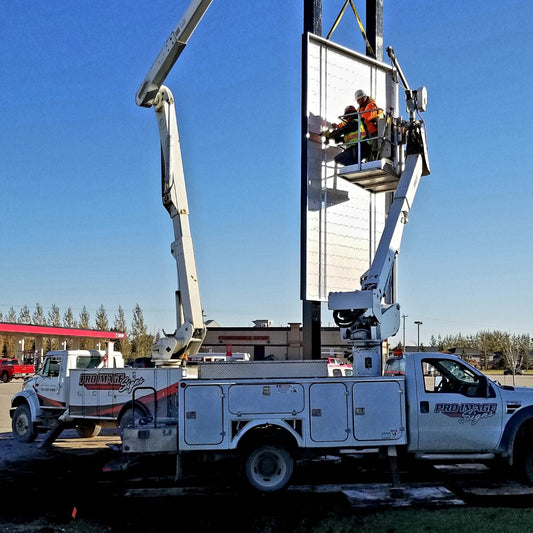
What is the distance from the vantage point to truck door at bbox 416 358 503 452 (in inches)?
378

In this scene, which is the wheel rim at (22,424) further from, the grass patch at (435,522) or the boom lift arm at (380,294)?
the grass patch at (435,522)

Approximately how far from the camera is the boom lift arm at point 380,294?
1116 cm

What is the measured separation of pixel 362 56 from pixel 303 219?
4.94m

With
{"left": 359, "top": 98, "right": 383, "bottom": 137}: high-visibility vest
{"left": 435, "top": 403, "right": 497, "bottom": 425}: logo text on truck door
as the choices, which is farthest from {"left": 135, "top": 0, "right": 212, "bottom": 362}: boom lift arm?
{"left": 435, "top": 403, "right": 497, "bottom": 425}: logo text on truck door

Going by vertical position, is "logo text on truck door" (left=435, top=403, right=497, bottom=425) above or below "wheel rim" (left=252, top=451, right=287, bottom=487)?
above

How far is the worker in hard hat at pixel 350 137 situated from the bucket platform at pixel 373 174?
0.34 metres

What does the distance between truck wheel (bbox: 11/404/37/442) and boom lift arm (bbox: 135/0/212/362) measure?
4.13m

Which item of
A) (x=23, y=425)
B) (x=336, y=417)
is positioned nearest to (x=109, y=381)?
(x=23, y=425)

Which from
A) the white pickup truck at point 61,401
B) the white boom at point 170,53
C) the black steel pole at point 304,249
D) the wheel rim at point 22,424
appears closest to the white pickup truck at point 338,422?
the black steel pole at point 304,249

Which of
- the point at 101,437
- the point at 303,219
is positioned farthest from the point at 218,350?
the point at 303,219

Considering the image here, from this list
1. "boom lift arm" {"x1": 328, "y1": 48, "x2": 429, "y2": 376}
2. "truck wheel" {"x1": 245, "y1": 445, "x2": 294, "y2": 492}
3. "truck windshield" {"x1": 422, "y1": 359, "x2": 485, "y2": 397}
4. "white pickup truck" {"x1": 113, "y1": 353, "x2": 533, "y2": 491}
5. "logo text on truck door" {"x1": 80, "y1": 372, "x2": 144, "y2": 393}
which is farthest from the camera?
"logo text on truck door" {"x1": 80, "y1": 372, "x2": 144, "y2": 393}

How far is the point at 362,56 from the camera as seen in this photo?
15.9 metres

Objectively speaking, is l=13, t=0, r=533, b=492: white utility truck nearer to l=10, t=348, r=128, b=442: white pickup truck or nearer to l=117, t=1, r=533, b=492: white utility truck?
l=117, t=1, r=533, b=492: white utility truck

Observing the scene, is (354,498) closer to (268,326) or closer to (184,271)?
(184,271)
